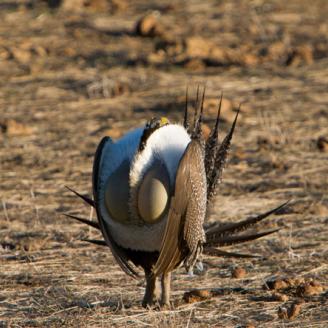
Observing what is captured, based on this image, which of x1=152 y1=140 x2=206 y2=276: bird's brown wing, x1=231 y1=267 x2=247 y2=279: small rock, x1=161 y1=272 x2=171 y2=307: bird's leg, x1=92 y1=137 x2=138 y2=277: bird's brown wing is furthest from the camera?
x1=231 y1=267 x2=247 y2=279: small rock

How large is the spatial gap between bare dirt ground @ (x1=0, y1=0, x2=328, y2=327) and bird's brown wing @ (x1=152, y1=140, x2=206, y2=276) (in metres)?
0.28

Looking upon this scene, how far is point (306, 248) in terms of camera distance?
5.54m

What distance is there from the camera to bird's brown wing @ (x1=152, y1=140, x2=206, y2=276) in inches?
167

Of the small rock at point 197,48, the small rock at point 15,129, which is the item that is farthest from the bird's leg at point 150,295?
the small rock at point 197,48

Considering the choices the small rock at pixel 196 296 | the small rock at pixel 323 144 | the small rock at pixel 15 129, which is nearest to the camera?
the small rock at pixel 196 296

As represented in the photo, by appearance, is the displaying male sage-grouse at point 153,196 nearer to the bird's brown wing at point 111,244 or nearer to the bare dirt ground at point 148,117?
the bird's brown wing at point 111,244

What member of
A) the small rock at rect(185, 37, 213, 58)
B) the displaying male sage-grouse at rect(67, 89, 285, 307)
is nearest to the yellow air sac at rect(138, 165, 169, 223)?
the displaying male sage-grouse at rect(67, 89, 285, 307)

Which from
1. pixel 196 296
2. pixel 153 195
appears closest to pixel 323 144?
pixel 196 296

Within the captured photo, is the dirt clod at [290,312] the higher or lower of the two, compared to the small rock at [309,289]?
higher

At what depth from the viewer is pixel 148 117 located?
26.5 feet

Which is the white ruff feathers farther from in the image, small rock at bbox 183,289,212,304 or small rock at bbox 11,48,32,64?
small rock at bbox 11,48,32,64

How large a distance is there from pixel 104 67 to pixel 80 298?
4.70 meters

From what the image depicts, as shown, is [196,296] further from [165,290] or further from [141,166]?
[141,166]

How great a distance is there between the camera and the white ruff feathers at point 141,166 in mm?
4293
